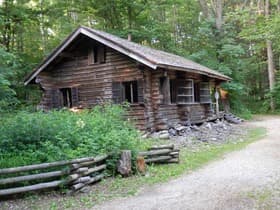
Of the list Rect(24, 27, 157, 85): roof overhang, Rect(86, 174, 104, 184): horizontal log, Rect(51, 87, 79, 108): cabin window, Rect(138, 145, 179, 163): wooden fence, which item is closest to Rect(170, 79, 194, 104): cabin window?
Rect(24, 27, 157, 85): roof overhang

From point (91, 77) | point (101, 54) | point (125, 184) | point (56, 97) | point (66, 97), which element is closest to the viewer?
point (125, 184)

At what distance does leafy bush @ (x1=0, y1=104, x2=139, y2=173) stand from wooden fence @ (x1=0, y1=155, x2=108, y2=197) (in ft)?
1.13

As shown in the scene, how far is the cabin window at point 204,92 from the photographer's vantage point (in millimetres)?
20250

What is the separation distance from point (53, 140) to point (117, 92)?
8.49m

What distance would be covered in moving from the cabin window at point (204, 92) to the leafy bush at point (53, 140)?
11.5 metres

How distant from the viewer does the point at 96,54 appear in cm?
1716

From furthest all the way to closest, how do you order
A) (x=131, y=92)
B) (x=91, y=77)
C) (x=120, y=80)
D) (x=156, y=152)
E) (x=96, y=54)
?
(x=91, y=77) < (x=96, y=54) < (x=131, y=92) < (x=120, y=80) < (x=156, y=152)

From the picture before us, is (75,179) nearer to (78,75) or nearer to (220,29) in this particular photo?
(78,75)

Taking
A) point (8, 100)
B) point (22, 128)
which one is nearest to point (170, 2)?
point (8, 100)

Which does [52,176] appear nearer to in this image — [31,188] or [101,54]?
[31,188]

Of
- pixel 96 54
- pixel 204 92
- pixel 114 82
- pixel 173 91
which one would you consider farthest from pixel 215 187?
pixel 204 92

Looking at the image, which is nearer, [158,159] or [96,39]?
[158,159]

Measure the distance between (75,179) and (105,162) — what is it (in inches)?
55.2

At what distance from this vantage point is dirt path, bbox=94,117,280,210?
230 inches
